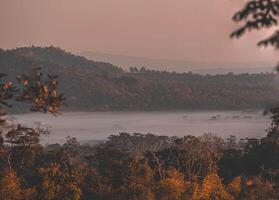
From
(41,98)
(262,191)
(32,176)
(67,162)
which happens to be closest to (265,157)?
(262,191)

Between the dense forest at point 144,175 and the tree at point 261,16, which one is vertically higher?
the tree at point 261,16

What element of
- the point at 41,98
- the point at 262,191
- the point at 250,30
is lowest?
the point at 262,191

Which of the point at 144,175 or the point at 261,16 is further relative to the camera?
the point at 144,175

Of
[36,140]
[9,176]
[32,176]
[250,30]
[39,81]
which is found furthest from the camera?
[36,140]

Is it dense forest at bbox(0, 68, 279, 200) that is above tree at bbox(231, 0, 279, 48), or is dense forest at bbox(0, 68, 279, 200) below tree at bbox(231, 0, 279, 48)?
below

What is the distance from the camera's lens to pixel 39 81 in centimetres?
945

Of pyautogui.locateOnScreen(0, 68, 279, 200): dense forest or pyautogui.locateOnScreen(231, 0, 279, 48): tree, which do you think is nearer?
pyautogui.locateOnScreen(231, 0, 279, 48): tree

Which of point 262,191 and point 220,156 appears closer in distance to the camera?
point 262,191

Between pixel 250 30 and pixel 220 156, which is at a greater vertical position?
pixel 250 30

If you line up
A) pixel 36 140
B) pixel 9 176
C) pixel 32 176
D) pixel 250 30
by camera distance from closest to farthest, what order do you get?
pixel 250 30
pixel 9 176
pixel 32 176
pixel 36 140

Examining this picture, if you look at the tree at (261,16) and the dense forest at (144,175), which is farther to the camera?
the dense forest at (144,175)

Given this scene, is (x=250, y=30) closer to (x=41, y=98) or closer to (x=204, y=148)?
(x=41, y=98)

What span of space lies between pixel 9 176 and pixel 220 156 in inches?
869

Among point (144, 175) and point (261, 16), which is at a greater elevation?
point (261, 16)
